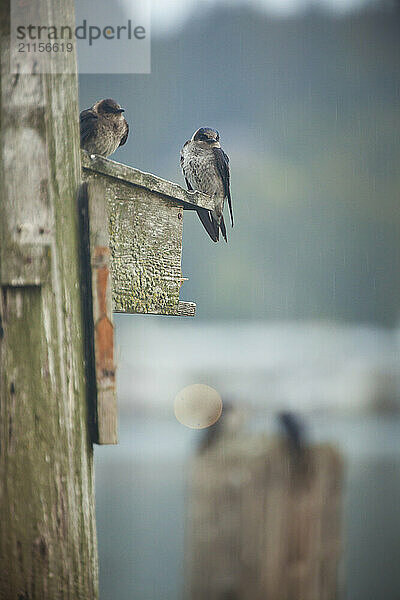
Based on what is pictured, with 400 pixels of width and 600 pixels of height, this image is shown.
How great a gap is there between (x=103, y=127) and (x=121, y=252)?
4.17 feet

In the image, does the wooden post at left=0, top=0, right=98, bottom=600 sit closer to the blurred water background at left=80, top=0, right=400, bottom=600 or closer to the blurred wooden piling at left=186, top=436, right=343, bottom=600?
the blurred wooden piling at left=186, top=436, right=343, bottom=600

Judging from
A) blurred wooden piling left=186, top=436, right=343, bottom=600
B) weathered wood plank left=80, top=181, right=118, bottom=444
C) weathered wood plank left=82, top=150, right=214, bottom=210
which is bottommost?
blurred wooden piling left=186, top=436, right=343, bottom=600

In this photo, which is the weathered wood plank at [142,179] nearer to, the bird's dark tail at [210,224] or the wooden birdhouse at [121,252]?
the wooden birdhouse at [121,252]

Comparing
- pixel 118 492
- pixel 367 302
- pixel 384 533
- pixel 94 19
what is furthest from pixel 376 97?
pixel 94 19

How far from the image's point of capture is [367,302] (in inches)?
655

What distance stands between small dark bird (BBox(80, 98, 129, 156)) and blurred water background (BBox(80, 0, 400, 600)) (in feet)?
25.2

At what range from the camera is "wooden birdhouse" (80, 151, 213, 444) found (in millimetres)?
1056

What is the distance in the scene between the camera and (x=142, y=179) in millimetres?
1535

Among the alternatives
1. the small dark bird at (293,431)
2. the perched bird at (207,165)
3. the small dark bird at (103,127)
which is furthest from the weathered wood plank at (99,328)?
the perched bird at (207,165)

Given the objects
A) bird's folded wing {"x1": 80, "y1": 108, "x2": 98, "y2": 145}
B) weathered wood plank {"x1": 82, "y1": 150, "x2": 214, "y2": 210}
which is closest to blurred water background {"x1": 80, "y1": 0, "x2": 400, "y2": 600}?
bird's folded wing {"x1": 80, "y1": 108, "x2": 98, "y2": 145}

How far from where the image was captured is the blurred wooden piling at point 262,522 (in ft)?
3.86

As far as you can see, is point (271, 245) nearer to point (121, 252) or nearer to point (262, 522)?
point (121, 252)

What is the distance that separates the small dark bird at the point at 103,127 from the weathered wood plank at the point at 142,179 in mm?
824

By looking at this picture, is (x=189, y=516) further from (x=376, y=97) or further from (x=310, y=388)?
(x=376, y=97)
